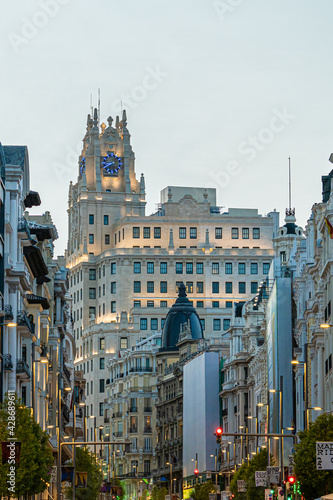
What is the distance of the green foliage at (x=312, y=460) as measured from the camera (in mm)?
60781

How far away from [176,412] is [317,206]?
108m

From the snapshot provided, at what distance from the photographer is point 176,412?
196 meters

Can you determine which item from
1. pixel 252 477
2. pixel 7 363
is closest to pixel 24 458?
pixel 7 363

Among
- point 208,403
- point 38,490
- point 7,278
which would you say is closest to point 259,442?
point 208,403

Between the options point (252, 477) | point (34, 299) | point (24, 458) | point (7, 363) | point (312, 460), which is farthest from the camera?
point (252, 477)

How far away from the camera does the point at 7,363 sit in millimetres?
69938

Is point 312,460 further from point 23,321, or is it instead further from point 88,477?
point 88,477

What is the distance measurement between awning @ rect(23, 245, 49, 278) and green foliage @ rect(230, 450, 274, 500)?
20273mm

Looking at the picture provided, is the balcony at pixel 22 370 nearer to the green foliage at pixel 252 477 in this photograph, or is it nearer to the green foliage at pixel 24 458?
the green foliage at pixel 24 458

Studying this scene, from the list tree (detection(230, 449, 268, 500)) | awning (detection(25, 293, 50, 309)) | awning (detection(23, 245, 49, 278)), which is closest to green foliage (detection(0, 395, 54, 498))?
awning (detection(23, 245, 49, 278))

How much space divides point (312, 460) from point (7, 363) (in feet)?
58.2

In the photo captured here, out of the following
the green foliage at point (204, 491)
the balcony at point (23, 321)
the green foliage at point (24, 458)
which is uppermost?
Answer: the balcony at point (23, 321)

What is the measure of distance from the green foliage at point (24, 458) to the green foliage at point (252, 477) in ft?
104

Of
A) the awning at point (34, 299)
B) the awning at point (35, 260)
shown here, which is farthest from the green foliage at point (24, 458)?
the awning at point (34, 299)
